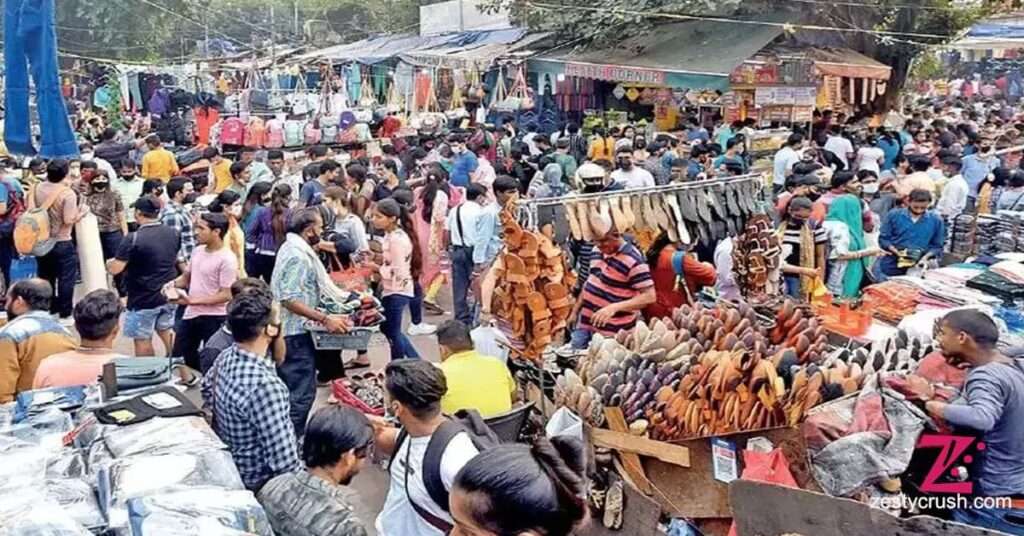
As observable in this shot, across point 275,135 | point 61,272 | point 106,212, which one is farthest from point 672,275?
point 275,135

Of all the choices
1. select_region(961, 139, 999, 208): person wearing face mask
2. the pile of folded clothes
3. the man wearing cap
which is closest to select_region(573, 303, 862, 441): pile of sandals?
the pile of folded clothes

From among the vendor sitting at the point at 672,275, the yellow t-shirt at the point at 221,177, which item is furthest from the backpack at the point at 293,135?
the vendor sitting at the point at 672,275

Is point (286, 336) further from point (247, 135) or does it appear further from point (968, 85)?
point (968, 85)

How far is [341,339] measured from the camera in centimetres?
638

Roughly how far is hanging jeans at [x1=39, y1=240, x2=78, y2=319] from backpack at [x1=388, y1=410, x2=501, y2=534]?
227 inches

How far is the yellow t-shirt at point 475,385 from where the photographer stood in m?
4.49

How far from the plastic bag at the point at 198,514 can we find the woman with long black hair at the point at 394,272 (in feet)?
14.5

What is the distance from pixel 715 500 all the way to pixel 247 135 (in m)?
13.8

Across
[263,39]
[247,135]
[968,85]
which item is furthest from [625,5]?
[263,39]

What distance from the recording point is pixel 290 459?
394 centimetres

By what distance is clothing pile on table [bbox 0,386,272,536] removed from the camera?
8.69 feet

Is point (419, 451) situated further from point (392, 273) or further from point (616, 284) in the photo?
point (392, 273)

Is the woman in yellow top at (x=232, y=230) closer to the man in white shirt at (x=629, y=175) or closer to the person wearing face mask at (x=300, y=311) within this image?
the person wearing face mask at (x=300, y=311)

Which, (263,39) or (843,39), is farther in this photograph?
(263,39)
